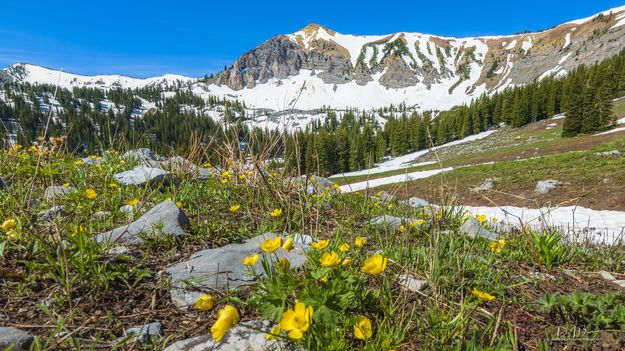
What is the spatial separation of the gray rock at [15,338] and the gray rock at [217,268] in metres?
0.69

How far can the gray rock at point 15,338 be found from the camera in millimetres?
1255

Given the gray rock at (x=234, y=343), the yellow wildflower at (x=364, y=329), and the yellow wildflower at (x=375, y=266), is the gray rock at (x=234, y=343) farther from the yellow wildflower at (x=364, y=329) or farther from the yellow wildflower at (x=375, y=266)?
the yellow wildflower at (x=375, y=266)

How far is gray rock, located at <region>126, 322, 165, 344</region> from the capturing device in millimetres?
1459

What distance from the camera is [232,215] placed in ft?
11.0

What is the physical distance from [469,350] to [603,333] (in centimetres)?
92

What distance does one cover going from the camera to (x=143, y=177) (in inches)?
157

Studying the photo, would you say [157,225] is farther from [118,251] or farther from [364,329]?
[364,329]

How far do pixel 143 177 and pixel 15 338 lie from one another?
2.95 meters

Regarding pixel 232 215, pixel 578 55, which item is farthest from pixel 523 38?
pixel 232 215

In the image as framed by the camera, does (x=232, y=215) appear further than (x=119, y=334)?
Yes

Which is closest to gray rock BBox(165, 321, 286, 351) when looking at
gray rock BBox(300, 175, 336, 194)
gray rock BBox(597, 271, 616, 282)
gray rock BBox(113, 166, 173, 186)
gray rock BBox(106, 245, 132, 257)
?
gray rock BBox(106, 245, 132, 257)

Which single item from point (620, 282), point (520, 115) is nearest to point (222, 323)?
point (620, 282)

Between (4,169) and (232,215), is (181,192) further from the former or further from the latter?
(4,169)

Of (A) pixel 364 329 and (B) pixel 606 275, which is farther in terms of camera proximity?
(B) pixel 606 275
